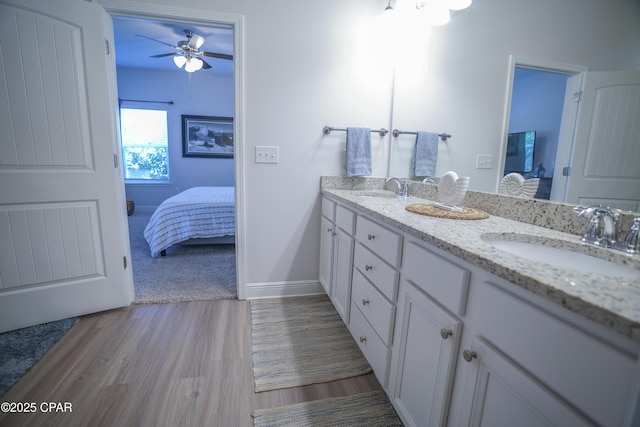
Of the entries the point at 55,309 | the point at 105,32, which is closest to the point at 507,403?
the point at 55,309

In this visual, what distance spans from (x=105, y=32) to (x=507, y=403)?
250 cm

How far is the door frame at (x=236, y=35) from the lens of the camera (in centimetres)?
173

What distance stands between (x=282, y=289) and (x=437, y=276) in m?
1.56

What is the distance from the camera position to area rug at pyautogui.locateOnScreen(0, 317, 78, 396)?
1354 millimetres

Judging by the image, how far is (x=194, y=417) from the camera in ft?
3.83

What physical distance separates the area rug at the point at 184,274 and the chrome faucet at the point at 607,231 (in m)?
2.05

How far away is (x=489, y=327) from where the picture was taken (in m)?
0.67

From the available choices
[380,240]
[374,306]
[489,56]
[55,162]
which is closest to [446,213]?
[380,240]

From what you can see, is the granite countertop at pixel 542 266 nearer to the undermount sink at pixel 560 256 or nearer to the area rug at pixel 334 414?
the undermount sink at pixel 560 256

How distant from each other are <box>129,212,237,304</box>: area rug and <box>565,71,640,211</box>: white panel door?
6.89 ft

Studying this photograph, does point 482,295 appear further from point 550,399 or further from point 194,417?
point 194,417

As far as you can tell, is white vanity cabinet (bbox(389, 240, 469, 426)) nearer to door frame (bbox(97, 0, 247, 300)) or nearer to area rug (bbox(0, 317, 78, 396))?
door frame (bbox(97, 0, 247, 300))

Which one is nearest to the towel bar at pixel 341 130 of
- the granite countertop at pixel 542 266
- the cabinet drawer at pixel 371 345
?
the granite countertop at pixel 542 266

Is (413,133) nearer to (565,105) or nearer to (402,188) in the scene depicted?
(402,188)
